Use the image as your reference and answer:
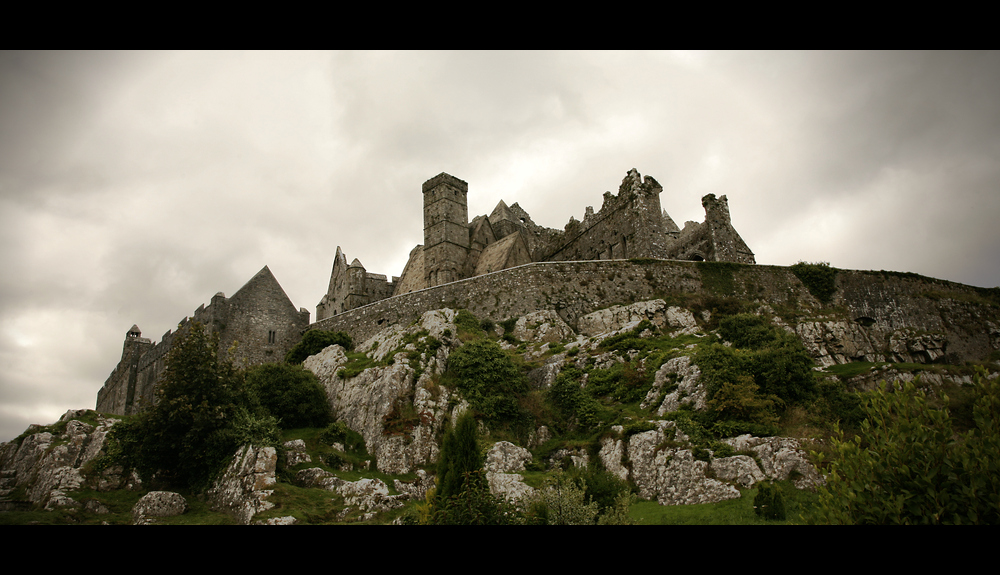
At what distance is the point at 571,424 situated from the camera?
23.7 meters

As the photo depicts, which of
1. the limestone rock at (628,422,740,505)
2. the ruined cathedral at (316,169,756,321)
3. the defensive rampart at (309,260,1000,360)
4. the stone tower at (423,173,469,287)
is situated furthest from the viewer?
the stone tower at (423,173,469,287)

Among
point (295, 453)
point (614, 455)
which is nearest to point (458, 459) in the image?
point (614, 455)

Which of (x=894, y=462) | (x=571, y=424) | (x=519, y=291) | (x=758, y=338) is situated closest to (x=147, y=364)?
(x=519, y=291)

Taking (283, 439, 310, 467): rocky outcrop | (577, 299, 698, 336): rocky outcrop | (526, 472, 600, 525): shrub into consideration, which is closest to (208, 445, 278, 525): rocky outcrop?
(283, 439, 310, 467): rocky outcrop

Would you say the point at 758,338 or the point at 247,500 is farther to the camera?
the point at 758,338

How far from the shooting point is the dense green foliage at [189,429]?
812 inches

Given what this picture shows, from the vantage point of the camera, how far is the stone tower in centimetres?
4244

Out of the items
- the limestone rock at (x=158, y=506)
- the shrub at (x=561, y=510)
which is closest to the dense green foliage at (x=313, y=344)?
the limestone rock at (x=158, y=506)

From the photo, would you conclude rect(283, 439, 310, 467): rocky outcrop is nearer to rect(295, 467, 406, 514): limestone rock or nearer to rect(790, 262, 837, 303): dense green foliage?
rect(295, 467, 406, 514): limestone rock

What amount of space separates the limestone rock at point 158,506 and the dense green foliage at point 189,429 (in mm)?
1711

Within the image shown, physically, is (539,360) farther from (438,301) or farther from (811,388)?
(811,388)

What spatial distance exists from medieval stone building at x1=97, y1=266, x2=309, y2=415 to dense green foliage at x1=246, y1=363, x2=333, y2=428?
10779 millimetres

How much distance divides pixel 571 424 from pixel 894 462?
1738 centimetres

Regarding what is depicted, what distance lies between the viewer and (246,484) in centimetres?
1869
